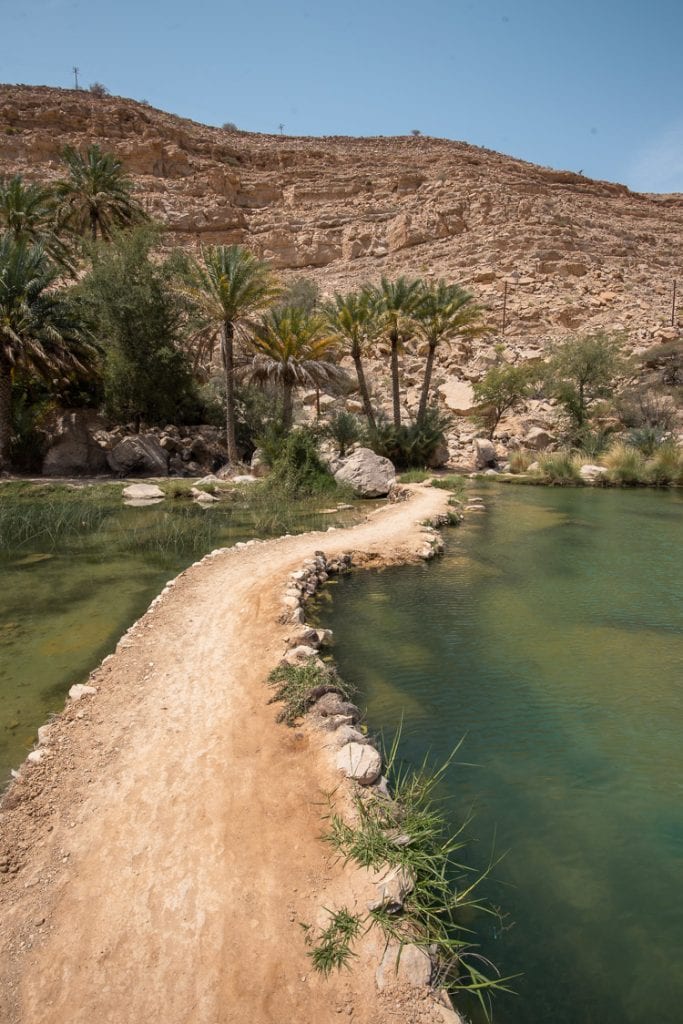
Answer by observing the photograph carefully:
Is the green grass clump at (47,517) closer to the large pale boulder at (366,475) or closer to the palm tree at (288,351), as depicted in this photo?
the large pale boulder at (366,475)

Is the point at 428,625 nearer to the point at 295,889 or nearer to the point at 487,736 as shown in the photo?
the point at 487,736

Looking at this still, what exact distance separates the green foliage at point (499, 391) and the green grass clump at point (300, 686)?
27.4m

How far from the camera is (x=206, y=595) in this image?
24.7 feet

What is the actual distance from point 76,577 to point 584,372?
28.2 meters

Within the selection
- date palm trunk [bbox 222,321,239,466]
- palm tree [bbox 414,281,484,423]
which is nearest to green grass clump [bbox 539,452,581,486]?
palm tree [bbox 414,281,484,423]

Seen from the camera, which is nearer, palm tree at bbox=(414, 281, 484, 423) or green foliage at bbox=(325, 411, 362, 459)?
green foliage at bbox=(325, 411, 362, 459)

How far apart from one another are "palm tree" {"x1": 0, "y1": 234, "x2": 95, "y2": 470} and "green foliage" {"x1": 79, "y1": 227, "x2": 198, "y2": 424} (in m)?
1.96

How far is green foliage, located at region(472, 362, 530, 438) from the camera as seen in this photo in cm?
3014

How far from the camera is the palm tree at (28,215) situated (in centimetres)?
2609

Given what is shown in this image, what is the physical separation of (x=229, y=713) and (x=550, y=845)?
257cm

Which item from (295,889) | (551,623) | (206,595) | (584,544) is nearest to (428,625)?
(551,623)

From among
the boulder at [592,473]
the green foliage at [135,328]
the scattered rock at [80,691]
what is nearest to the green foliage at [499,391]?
the boulder at [592,473]

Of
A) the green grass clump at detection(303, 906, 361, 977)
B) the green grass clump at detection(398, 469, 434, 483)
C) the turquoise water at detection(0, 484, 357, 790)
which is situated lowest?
the turquoise water at detection(0, 484, 357, 790)

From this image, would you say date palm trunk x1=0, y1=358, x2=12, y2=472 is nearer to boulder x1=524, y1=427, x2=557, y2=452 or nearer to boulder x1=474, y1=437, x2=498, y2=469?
boulder x1=474, y1=437, x2=498, y2=469
